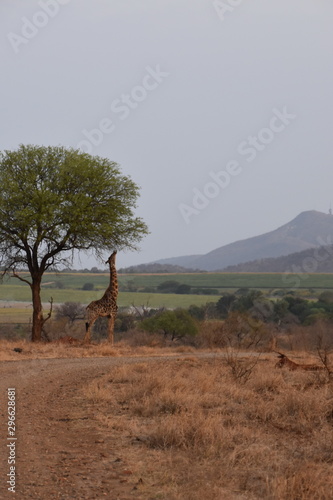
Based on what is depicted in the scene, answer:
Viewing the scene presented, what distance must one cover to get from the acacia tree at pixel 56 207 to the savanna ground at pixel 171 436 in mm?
10929

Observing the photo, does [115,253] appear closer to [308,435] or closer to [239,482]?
[308,435]

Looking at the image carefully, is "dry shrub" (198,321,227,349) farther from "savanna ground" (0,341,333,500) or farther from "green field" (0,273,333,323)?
"green field" (0,273,333,323)

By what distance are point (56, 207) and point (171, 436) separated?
17216 mm

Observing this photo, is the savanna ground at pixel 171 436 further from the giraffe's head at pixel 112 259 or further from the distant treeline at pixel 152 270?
the distant treeline at pixel 152 270

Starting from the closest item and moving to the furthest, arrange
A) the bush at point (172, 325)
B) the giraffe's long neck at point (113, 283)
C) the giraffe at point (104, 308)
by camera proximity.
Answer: the giraffe at point (104, 308) → the giraffe's long neck at point (113, 283) → the bush at point (172, 325)

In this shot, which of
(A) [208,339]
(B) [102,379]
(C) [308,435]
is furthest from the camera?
(A) [208,339]

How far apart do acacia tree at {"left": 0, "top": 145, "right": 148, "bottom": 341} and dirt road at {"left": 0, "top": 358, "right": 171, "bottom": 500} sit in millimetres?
12142

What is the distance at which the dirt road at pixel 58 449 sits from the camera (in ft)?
19.7

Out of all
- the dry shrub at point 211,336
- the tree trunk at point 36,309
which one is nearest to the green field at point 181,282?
the dry shrub at point 211,336

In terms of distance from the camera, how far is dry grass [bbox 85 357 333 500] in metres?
6.17

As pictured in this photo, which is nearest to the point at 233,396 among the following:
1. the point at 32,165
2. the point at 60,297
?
the point at 32,165

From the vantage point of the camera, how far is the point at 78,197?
2459 centimetres

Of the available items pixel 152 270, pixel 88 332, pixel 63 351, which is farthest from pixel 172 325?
pixel 152 270

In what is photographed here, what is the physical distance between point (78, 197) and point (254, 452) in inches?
732
